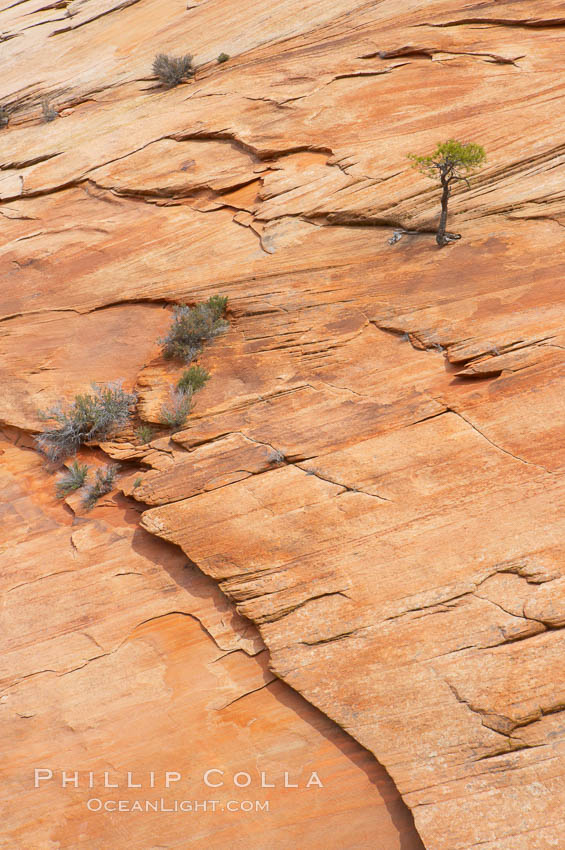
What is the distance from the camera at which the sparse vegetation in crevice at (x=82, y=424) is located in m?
8.38

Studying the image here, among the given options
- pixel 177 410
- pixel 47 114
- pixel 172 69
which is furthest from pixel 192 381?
pixel 47 114

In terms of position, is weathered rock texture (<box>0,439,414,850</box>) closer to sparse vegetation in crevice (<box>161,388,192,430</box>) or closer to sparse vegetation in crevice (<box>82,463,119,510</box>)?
sparse vegetation in crevice (<box>82,463,119,510</box>)

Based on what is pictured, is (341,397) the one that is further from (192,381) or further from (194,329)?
(194,329)

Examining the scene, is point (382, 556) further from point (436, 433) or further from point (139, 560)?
point (139, 560)

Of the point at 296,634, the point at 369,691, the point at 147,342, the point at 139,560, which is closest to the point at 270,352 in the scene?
the point at 147,342

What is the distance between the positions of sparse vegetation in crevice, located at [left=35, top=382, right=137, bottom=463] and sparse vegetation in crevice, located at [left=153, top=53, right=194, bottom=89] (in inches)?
374

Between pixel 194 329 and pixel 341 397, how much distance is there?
2504 millimetres

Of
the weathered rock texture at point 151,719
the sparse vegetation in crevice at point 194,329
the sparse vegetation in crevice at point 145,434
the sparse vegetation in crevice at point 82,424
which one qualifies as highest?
the sparse vegetation in crevice at point 194,329

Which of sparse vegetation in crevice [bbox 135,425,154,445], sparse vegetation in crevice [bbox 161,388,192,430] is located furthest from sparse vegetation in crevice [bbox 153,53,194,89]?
sparse vegetation in crevice [bbox 135,425,154,445]

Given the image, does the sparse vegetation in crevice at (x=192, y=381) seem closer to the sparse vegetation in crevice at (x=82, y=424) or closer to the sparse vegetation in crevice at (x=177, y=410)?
the sparse vegetation in crevice at (x=177, y=410)

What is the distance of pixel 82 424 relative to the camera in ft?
27.5

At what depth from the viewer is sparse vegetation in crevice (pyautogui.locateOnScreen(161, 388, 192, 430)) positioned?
812 cm

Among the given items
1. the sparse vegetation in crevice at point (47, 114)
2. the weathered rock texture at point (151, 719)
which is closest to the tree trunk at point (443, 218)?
the weathered rock texture at point (151, 719)

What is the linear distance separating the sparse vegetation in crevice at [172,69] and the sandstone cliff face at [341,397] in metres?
0.98
